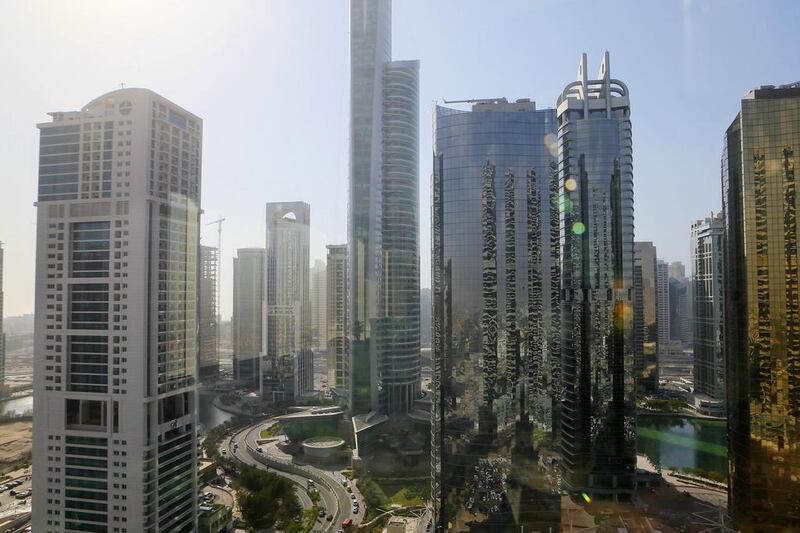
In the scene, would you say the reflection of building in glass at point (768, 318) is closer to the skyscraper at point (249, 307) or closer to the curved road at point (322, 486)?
the curved road at point (322, 486)

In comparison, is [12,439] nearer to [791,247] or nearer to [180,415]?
[180,415]

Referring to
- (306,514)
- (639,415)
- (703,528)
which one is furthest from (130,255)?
(639,415)

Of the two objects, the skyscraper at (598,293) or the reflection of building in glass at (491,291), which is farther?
the skyscraper at (598,293)

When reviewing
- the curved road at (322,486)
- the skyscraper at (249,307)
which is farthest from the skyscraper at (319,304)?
the curved road at (322,486)

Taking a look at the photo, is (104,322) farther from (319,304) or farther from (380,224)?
(319,304)

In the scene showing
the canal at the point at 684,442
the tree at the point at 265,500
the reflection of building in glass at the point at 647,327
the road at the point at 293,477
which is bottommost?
the canal at the point at 684,442

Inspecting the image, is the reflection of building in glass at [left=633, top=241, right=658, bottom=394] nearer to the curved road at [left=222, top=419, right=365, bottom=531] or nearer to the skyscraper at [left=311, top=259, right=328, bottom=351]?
the skyscraper at [left=311, top=259, right=328, bottom=351]
